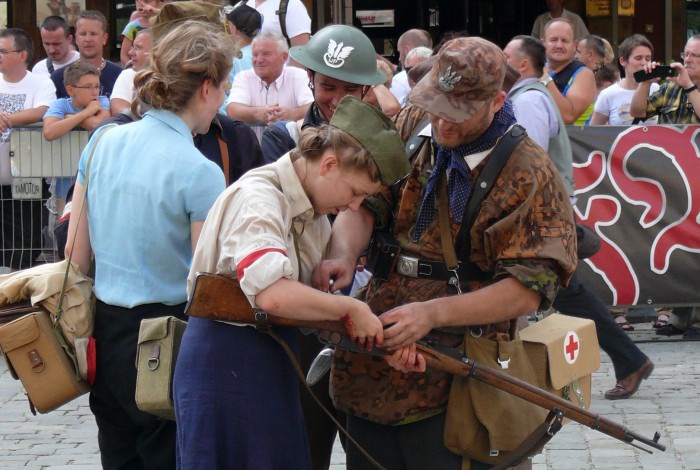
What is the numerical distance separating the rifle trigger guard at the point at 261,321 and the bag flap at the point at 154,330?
1.82ft

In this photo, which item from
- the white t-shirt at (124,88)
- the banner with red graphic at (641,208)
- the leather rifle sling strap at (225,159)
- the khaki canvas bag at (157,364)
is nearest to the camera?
the khaki canvas bag at (157,364)

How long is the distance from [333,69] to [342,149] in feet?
3.46

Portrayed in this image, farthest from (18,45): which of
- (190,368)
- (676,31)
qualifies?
(676,31)

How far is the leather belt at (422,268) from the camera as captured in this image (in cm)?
324

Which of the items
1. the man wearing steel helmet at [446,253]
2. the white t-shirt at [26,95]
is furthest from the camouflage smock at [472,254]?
the white t-shirt at [26,95]

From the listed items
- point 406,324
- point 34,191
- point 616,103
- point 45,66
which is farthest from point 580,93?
point 406,324

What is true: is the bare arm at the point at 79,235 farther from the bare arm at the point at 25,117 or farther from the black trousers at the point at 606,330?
the bare arm at the point at 25,117

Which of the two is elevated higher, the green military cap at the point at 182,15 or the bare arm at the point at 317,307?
the green military cap at the point at 182,15

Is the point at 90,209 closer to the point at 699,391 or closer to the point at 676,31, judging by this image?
the point at 699,391

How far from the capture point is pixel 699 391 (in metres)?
6.80

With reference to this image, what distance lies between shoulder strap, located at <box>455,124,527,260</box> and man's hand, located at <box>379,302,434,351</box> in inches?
9.8

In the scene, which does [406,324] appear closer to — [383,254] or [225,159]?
[383,254]

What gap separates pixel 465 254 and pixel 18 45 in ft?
23.4

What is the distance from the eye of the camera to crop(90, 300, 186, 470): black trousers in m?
3.71
